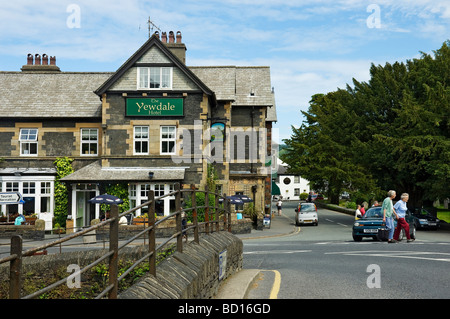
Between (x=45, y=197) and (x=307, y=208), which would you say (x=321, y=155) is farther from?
(x=45, y=197)

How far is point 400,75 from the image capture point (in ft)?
141

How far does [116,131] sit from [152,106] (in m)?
2.67

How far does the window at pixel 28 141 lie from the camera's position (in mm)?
34406

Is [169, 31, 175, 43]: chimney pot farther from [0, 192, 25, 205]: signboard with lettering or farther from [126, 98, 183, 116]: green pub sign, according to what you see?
[0, 192, 25, 205]: signboard with lettering

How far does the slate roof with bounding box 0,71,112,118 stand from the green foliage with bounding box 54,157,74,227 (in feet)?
9.92

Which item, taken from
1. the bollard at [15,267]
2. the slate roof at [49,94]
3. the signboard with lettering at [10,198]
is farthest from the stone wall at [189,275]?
the slate roof at [49,94]

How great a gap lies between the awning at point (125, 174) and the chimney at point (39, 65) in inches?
442

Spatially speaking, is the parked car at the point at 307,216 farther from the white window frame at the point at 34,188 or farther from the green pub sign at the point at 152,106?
the white window frame at the point at 34,188

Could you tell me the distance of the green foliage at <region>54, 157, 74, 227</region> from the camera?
1312 inches

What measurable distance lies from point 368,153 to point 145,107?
18053mm

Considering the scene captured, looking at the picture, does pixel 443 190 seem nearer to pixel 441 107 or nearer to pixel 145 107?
pixel 441 107

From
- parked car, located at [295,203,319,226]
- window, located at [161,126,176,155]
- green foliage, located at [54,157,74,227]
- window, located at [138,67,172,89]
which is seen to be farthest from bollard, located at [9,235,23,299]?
parked car, located at [295,203,319,226]

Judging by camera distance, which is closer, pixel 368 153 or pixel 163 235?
pixel 163 235
